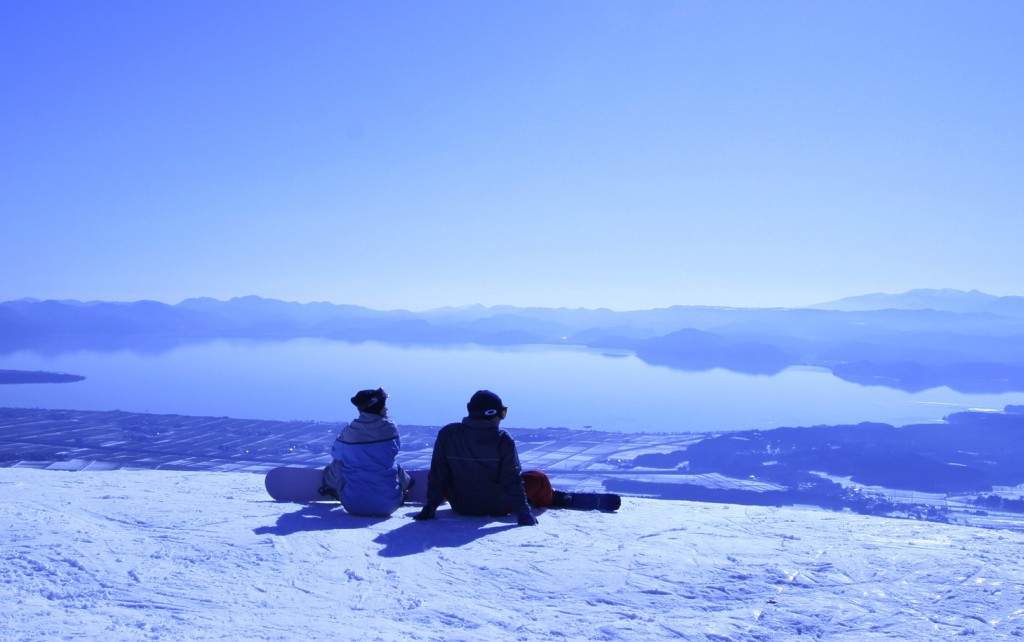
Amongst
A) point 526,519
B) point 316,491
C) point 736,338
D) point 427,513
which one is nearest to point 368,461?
point 427,513

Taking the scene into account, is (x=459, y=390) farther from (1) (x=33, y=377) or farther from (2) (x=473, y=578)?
(2) (x=473, y=578)

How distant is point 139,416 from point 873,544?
4824cm

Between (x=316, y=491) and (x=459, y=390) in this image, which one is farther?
(x=459, y=390)

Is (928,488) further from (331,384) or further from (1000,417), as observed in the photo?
(331,384)

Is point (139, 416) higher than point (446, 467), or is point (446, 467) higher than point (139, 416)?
point (446, 467)

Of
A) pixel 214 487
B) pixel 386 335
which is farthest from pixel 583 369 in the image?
pixel 214 487

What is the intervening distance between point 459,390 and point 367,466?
71.8 metres

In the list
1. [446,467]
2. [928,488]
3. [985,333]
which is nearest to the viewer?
[446,467]

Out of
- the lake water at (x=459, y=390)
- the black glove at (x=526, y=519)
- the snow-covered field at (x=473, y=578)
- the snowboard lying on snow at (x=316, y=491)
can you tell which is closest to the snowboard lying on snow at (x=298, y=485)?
the snowboard lying on snow at (x=316, y=491)

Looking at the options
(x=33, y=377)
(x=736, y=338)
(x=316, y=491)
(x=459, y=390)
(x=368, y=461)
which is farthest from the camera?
(x=736, y=338)

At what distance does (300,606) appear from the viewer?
145 inches

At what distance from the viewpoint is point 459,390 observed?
7738 centimetres

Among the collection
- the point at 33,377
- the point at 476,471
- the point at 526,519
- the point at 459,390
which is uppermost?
the point at 476,471

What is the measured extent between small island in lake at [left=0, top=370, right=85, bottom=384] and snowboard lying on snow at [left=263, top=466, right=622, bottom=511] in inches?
3048
